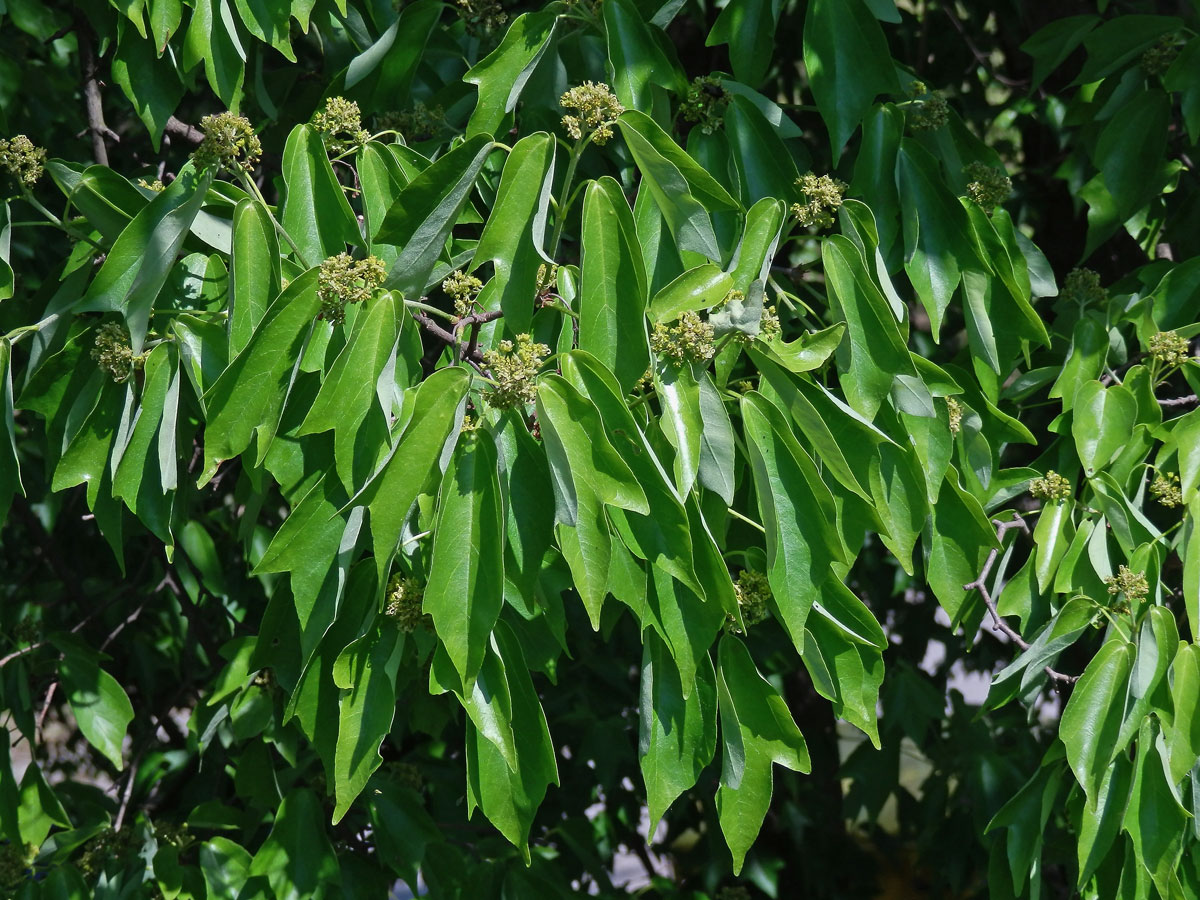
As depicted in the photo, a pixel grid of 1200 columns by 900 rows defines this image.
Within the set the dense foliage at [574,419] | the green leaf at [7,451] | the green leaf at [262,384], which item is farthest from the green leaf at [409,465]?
the green leaf at [7,451]

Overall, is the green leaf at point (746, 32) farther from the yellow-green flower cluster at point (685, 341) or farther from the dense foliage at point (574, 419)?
the yellow-green flower cluster at point (685, 341)

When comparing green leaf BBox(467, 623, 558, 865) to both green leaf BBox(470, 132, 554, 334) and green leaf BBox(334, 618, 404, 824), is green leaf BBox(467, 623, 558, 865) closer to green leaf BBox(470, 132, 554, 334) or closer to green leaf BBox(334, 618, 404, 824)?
green leaf BBox(334, 618, 404, 824)

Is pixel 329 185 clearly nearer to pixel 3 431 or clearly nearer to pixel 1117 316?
pixel 3 431

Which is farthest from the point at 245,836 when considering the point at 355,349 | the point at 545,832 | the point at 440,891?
the point at 355,349

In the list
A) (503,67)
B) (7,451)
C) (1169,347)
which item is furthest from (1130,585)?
(7,451)

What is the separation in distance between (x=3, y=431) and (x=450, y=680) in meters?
0.80

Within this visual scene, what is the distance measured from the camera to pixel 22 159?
1.64 meters

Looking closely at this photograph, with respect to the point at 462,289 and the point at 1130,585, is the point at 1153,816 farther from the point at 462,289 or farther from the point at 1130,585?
the point at 462,289

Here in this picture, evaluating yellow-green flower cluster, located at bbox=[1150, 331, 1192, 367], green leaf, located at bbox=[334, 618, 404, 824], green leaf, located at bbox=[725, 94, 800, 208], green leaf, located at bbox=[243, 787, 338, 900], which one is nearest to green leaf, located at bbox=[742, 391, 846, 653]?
green leaf, located at bbox=[334, 618, 404, 824]

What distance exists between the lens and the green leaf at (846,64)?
5.80 ft

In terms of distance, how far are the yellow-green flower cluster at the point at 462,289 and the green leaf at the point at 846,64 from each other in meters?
0.66

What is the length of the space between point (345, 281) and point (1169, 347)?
4.61ft

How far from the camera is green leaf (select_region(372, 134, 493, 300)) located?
1.28 meters

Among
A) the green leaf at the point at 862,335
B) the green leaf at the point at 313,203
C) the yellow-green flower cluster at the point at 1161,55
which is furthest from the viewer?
the yellow-green flower cluster at the point at 1161,55
